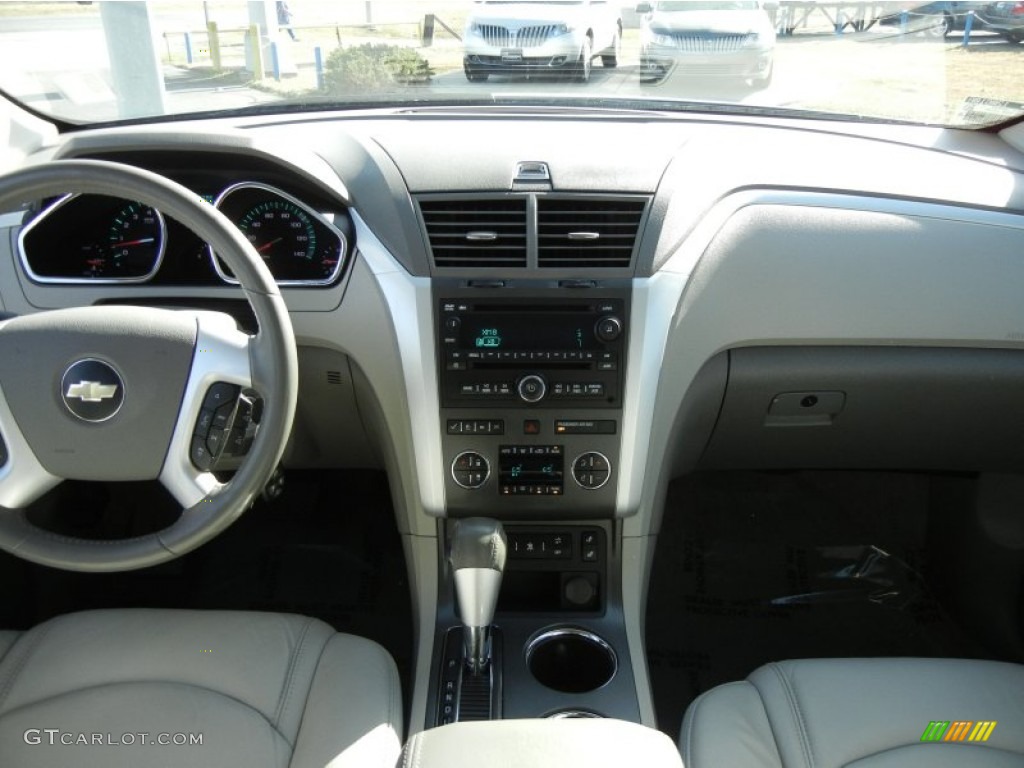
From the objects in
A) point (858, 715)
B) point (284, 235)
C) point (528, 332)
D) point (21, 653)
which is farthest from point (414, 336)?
point (858, 715)

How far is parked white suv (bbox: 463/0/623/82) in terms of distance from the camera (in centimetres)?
207

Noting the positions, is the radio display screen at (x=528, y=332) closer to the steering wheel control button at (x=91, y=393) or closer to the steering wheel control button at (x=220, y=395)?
the steering wheel control button at (x=220, y=395)

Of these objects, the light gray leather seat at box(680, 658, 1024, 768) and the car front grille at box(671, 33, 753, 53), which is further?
the car front grille at box(671, 33, 753, 53)

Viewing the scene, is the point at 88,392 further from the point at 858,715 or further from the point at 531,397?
the point at 858,715

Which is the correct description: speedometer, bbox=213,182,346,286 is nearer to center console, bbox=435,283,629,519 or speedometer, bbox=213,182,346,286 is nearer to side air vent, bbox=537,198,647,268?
center console, bbox=435,283,629,519

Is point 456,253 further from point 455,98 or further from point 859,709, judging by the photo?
point 859,709

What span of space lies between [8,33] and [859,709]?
218cm

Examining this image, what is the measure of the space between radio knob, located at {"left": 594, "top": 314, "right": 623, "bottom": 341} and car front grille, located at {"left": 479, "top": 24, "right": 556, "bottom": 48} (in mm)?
690

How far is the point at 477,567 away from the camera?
1680 mm

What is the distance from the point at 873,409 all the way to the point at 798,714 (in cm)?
80

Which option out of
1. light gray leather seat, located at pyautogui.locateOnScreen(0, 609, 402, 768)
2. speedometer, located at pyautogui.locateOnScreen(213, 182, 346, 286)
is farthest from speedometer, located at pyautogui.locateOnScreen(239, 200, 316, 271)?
light gray leather seat, located at pyautogui.locateOnScreen(0, 609, 402, 768)

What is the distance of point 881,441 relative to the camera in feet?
7.16

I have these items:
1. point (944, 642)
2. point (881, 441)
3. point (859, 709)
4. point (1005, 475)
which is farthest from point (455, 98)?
point (944, 642)

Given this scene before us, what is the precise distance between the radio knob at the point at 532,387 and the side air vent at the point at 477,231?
213 millimetres
